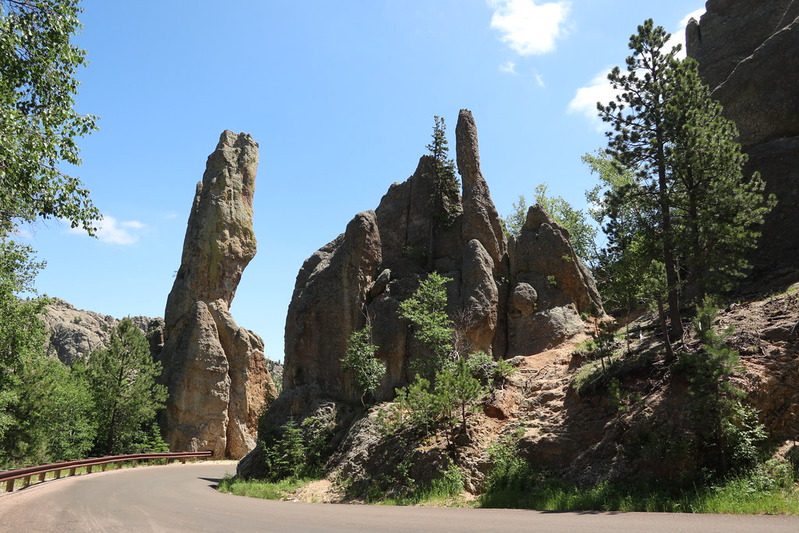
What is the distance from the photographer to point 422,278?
30.9m

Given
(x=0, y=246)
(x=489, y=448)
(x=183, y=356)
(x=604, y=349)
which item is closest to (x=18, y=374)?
(x=183, y=356)

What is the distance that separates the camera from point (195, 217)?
5253 cm

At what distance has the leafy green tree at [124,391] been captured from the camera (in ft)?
138

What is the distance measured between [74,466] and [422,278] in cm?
2059

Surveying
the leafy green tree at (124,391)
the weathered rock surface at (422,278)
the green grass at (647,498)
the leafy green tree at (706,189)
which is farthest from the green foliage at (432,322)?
the leafy green tree at (124,391)

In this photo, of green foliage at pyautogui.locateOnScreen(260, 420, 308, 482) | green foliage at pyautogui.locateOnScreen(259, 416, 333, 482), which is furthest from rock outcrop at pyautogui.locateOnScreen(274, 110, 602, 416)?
green foliage at pyautogui.locateOnScreen(260, 420, 308, 482)

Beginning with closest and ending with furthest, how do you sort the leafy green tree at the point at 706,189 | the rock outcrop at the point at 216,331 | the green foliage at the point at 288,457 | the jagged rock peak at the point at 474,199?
1. the leafy green tree at the point at 706,189
2. the green foliage at the point at 288,457
3. the jagged rock peak at the point at 474,199
4. the rock outcrop at the point at 216,331

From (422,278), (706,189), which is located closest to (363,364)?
(422,278)

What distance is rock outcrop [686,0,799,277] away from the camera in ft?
78.7

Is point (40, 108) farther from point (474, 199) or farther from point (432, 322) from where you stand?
point (474, 199)

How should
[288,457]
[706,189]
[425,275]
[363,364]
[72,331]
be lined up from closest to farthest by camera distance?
[706,189] → [288,457] → [363,364] → [425,275] → [72,331]

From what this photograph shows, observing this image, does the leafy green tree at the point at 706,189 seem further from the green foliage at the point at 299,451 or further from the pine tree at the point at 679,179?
the green foliage at the point at 299,451

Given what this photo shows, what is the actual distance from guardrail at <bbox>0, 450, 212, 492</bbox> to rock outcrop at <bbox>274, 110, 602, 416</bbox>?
10.7 m

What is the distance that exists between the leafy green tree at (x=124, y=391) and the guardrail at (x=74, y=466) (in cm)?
362
